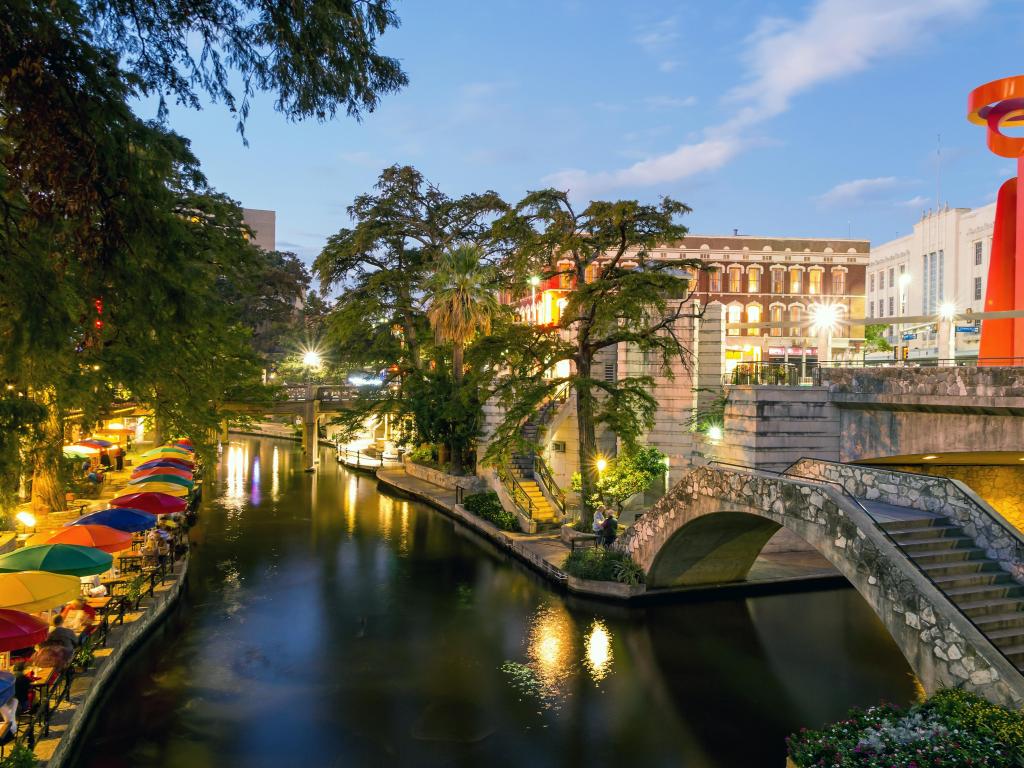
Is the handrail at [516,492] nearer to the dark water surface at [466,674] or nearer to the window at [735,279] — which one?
the dark water surface at [466,674]

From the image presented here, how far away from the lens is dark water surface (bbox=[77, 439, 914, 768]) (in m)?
12.1

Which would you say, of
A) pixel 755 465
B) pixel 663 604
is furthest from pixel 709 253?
pixel 663 604

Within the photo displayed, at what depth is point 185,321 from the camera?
422 inches

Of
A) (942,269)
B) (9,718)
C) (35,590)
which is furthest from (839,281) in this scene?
(9,718)

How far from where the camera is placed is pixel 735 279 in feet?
196

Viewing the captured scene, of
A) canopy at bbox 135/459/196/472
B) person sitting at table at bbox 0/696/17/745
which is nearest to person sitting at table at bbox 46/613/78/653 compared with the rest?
person sitting at table at bbox 0/696/17/745

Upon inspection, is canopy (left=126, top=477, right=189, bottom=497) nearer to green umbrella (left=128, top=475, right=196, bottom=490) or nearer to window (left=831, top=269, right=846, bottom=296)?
green umbrella (left=128, top=475, right=196, bottom=490)

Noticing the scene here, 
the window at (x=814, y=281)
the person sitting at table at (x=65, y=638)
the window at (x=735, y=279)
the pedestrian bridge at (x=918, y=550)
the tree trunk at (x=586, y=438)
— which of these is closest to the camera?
the pedestrian bridge at (x=918, y=550)

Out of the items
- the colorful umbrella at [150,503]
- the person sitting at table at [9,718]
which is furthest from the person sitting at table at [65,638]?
the colorful umbrella at [150,503]

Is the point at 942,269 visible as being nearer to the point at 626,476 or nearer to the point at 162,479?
the point at 626,476

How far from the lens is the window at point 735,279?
5962 cm

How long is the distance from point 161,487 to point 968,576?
22.8m

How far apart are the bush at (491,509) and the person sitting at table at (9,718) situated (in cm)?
1837

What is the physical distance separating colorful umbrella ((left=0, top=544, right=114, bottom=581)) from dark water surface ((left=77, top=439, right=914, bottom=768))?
250cm
